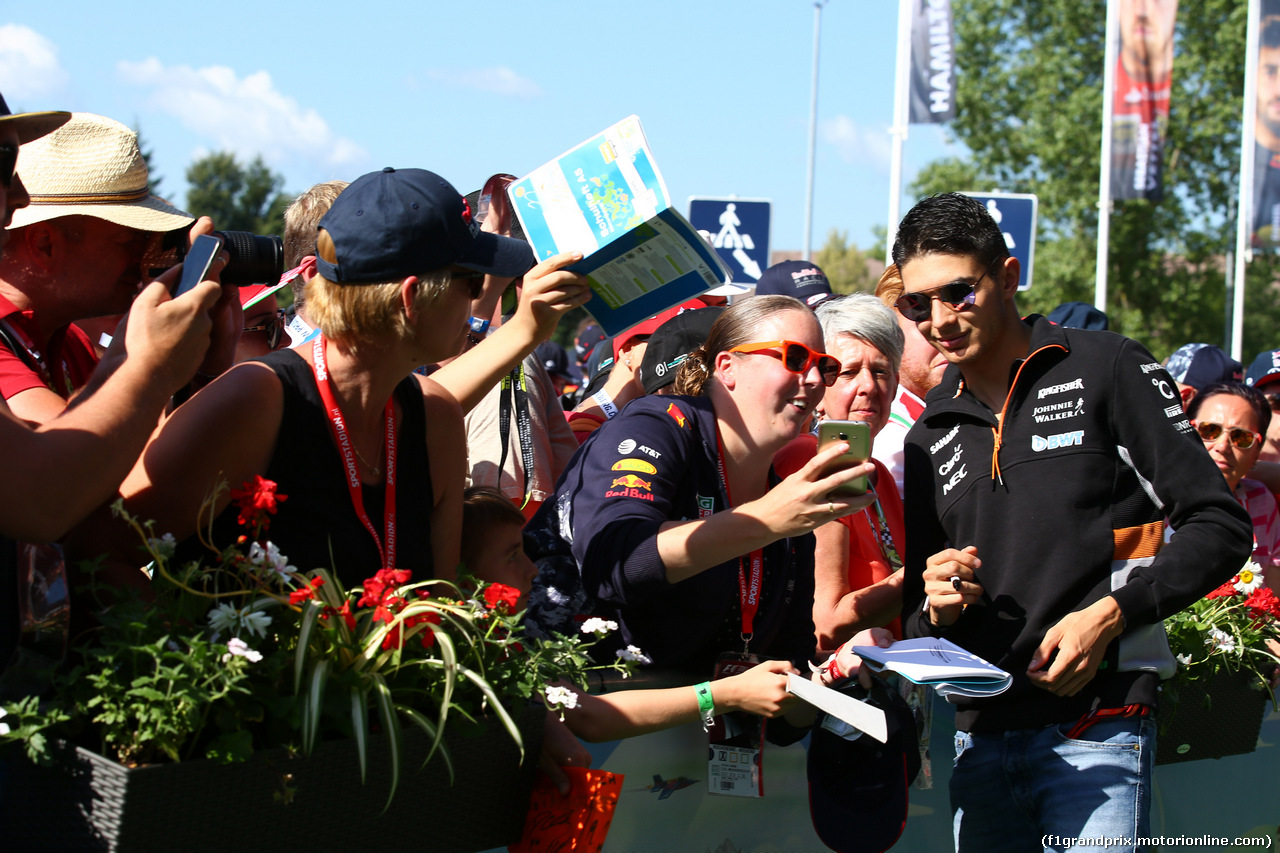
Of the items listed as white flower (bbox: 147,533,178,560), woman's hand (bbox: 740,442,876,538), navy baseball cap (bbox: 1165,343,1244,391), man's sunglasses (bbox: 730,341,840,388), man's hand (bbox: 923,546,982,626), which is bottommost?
navy baseball cap (bbox: 1165,343,1244,391)

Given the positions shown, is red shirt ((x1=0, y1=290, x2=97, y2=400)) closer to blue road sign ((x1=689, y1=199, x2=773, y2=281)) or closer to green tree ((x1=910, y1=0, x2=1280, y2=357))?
blue road sign ((x1=689, y1=199, x2=773, y2=281))

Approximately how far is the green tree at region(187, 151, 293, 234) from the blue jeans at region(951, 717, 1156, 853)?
197ft

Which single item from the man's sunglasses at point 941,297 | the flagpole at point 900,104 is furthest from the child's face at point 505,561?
the flagpole at point 900,104

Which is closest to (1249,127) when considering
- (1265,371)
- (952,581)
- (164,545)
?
(1265,371)

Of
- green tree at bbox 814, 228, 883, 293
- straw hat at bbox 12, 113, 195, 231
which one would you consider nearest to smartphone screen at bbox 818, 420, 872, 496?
straw hat at bbox 12, 113, 195, 231

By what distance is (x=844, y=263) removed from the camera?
6391cm

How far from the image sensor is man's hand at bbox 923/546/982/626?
2.87 metres

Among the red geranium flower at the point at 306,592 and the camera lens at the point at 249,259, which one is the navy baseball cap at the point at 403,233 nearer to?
the camera lens at the point at 249,259

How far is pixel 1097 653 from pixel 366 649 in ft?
5.79

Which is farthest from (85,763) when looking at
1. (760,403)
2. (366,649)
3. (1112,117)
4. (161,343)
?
(1112,117)

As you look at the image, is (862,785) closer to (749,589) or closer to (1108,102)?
(749,589)

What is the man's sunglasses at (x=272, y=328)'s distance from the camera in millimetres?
3901

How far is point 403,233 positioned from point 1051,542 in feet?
5.81

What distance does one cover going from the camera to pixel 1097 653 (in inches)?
108
